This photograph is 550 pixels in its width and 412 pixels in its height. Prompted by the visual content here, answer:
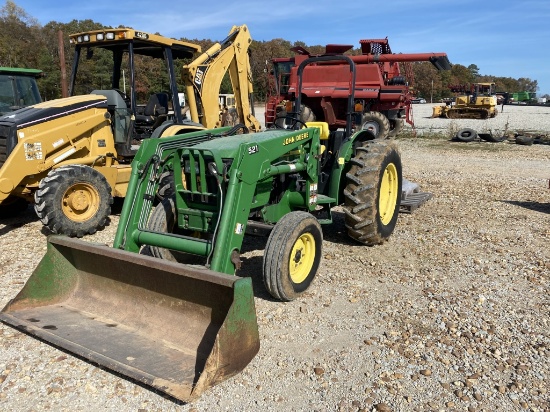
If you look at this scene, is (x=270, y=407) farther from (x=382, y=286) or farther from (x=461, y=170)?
(x=461, y=170)

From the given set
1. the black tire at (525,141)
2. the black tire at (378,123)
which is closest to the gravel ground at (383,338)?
the black tire at (378,123)

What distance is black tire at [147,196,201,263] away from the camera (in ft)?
15.0

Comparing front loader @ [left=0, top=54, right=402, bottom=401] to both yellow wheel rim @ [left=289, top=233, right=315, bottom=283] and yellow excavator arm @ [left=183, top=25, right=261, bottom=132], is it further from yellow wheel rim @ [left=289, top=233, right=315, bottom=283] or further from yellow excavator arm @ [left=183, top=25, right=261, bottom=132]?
yellow excavator arm @ [left=183, top=25, right=261, bottom=132]

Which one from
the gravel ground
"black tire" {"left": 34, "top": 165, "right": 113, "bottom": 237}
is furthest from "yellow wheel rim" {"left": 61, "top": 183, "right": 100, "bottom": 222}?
the gravel ground

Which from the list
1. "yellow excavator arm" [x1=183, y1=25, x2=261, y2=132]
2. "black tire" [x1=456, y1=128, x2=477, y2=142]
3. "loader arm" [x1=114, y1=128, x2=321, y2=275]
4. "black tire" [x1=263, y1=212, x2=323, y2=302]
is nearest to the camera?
"loader arm" [x1=114, y1=128, x2=321, y2=275]

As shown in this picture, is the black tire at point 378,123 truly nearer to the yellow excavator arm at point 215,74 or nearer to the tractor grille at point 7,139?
the yellow excavator arm at point 215,74

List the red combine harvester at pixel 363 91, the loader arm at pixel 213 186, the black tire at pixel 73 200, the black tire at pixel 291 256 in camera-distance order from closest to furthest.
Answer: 1. the loader arm at pixel 213 186
2. the black tire at pixel 291 256
3. the black tire at pixel 73 200
4. the red combine harvester at pixel 363 91

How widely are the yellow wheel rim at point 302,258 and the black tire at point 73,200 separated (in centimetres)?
325

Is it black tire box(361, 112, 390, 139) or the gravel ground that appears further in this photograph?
black tire box(361, 112, 390, 139)

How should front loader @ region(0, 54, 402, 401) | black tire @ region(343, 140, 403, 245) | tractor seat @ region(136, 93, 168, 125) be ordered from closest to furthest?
front loader @ region(0, 54, 402, 401)
black tire @ region(343, 140, 403, 245)
tractor seat @ region(136, 93, 168, 125)

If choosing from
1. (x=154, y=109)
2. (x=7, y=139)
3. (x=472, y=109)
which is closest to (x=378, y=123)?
(x=154, y=109)

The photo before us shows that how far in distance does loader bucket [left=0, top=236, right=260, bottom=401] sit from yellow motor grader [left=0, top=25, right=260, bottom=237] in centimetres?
221

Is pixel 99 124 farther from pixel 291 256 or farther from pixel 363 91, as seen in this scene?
pixel 363 91

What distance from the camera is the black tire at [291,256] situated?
13.5ft
